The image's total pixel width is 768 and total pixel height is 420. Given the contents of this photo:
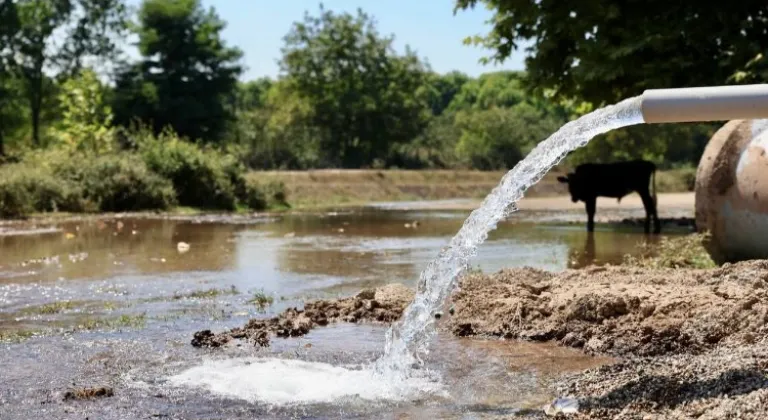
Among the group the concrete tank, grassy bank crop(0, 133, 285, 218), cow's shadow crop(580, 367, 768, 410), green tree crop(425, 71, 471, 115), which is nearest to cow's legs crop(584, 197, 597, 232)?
the concrete tank

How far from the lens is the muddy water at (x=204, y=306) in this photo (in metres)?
6.34

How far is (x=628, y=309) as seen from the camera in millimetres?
8180

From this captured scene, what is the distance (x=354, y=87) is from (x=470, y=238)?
195 feet

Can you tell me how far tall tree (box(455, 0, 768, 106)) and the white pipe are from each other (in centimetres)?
1379

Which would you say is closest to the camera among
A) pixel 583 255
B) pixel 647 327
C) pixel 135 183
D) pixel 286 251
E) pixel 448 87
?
pixel 647 327

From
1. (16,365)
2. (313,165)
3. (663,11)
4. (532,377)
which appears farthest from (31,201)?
(313,165)

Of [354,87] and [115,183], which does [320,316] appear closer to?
[115,183]

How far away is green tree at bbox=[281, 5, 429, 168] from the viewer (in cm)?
6588

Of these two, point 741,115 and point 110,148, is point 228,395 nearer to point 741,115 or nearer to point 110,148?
point 741,115

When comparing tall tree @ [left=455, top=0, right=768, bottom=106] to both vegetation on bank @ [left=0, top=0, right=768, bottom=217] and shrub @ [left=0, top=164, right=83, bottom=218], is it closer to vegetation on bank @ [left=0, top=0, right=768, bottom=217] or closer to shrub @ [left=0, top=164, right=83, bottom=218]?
vegetation on bank @ [left=0, top=0, right=768, bottom=217]

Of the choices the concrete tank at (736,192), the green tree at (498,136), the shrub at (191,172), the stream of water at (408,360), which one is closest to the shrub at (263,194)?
the shrub at (191,172)

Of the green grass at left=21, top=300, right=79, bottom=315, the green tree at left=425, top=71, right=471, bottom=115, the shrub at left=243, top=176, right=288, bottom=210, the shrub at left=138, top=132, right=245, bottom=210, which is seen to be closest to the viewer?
the green grass at left=21, top=300, right=79, bottom=315

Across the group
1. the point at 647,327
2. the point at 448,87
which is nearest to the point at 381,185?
the point at 647,327

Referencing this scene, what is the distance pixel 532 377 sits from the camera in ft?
22.7
